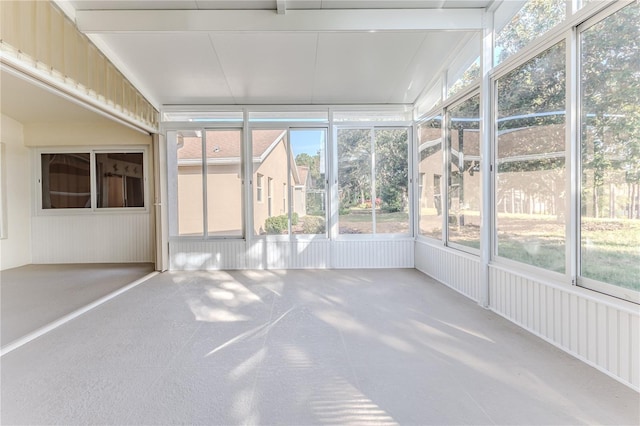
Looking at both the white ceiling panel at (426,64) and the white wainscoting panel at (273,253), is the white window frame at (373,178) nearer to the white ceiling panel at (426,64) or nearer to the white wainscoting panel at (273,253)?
the white wainscoting panel at (273,253)

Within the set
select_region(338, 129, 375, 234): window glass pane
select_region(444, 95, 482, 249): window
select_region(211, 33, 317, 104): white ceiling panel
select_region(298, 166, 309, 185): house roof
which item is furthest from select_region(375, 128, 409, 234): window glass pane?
select_region(211, 33, 317, 104): white ceiling panel

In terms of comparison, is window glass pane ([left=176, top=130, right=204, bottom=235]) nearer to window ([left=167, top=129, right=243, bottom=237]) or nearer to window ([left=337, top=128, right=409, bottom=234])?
window ([left=167, top=129, right=243, bottom=237])

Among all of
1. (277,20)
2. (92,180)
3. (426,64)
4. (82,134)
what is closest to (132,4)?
(277,20)

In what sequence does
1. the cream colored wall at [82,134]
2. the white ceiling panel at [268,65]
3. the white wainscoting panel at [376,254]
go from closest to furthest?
the white ceiling panel at [268,65]
the white wainscoting panel at [376,254]
the cream colored wall at [82,134]

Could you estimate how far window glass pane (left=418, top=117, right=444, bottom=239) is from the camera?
4.84 meters

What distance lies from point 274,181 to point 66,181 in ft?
15.9

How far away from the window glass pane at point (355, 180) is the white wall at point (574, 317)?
7.81 feet

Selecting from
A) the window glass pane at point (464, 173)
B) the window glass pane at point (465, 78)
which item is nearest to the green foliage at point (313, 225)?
the window glass pane at point (464, 173)

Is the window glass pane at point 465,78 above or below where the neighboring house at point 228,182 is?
above

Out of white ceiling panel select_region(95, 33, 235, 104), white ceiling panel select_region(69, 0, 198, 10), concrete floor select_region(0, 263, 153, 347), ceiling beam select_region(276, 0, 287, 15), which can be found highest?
white ceiling panel select_region(69, 0, 198, 10)

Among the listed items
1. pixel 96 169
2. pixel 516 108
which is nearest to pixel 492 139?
pixel 516 108

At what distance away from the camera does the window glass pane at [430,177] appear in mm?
4840

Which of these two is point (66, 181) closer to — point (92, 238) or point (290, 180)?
point (92, 238)

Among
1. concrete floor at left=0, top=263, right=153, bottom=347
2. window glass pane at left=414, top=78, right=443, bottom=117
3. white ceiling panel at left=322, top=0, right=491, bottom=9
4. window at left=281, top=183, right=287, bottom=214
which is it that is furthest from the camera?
window at left=281, top=183, right=287, bottom=214
